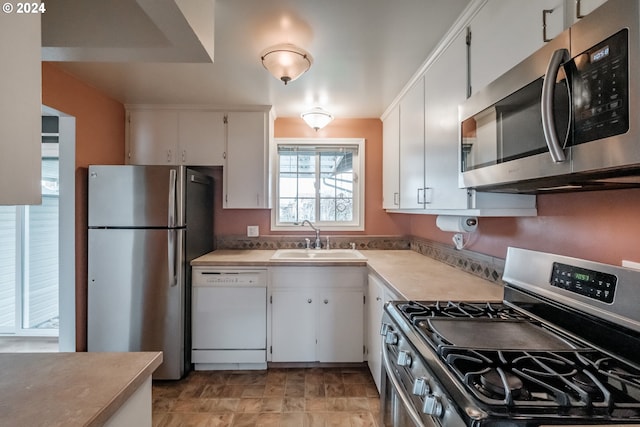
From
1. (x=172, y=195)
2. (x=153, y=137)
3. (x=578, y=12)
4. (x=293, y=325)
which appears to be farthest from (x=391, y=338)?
(x=153, y=137)

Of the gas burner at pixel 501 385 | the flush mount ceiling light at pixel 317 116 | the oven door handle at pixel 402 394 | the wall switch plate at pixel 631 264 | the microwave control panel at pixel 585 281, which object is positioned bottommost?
the oven door handle at pixel 402 394

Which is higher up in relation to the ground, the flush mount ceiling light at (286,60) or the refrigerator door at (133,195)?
the flush mount ceiling light at (286,60)

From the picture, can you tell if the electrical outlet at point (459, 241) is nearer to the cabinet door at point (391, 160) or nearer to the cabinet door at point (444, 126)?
the cabinet door at point (444, 126)

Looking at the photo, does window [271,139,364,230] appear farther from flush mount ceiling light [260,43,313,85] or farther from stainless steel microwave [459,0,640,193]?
stainless steel microwave [459,0,640,193]

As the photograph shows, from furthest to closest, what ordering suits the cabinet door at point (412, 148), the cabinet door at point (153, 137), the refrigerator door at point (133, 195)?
the cabinet door at point (153, 137)
the refrigerator door at point (133, 195)
the cabinet door at point (412, 148)

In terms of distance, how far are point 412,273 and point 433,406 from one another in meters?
1.26

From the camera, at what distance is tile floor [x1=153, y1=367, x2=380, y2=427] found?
1.90 meters

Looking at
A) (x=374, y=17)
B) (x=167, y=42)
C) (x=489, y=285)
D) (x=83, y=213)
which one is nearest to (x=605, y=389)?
(x=489, y=285)

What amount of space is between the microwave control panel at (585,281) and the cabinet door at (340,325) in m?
1.54

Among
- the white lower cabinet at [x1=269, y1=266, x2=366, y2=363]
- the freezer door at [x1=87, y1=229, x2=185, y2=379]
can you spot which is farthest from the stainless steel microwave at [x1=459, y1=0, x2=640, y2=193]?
the freezer door at [x1=87, y1=229, x2=185, y2=379]

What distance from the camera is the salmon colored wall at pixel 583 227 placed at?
98cm

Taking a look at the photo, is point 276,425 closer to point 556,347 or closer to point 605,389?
point 556,347

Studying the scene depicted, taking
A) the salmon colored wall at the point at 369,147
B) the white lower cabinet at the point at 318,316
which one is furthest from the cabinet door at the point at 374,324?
the salmon colored wall at the point at 369,147

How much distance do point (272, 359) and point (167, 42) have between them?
7.31ft
